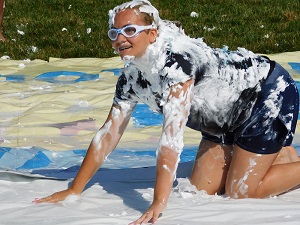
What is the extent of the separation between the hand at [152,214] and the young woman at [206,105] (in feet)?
0.34

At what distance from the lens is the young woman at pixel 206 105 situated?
316 centimetres

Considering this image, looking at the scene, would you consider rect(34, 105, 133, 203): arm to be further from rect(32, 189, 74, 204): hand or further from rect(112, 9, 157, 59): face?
rect(112, 9, 157, 59): face

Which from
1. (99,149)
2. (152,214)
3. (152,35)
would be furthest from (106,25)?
(152,214)

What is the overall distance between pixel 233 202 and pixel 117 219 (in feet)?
1.88

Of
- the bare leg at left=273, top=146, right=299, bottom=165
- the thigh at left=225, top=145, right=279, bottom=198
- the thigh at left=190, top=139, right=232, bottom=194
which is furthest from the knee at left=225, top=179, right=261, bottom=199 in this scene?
the bare leg at left=273, top=146, right=299, bottom=165

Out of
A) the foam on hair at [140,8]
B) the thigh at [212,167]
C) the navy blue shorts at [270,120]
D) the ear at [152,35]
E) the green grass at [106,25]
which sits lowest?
the green grass at [106,25]

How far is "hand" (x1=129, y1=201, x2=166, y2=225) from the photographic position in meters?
3.02

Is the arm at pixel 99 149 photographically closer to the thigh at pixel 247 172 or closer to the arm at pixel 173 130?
the arm at pixel 173 130

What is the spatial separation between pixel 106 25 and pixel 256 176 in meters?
5.45

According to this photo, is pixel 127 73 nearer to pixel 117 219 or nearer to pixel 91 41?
pixel 117 219

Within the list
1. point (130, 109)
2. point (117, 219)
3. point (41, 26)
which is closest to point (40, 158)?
point (130, 109)

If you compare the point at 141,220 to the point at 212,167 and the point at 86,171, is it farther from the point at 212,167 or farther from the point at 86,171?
the point at 212,167

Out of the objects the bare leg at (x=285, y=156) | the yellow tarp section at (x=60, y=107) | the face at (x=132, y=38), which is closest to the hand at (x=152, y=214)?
the face at (x=132, y=38)

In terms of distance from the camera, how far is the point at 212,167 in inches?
147
